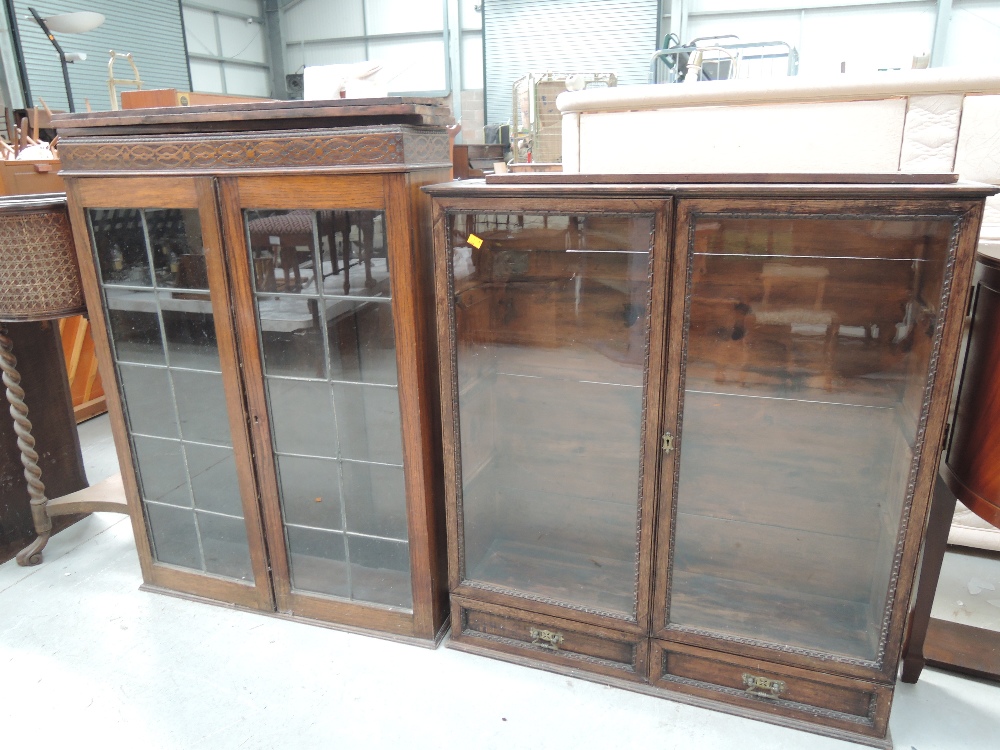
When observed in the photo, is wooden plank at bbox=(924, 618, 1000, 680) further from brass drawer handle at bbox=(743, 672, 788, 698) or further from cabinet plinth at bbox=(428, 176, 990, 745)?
brass drawer handle at bbox=(743, 672, 788, 698)

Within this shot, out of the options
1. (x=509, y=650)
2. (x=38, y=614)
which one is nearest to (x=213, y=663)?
(x=38, y=614)

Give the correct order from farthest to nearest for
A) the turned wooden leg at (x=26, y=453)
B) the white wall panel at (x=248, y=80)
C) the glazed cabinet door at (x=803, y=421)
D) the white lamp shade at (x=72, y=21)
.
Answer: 1. the white wall panel at (x=248, y=80)
2. the white lamp shade at (x=72, y=21)
3. the turned wooden leg at (x=26, y=453)
4. the glazed cabinet door at (x=803, y=421)

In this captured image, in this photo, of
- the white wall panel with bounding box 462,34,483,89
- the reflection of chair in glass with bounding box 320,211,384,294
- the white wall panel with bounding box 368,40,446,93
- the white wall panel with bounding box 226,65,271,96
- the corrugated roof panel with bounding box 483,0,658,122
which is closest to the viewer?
the reflection of chair in glass with bounding box 320,211,384,294

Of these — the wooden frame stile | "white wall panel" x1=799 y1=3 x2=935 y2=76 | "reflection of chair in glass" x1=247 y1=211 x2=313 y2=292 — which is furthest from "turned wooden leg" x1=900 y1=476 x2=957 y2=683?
"white wall panel" x1=799 y1=3 x2=935 y2=76

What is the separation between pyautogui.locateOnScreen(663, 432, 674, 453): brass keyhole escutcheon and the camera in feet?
4.98

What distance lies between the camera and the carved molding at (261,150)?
155 centimetres

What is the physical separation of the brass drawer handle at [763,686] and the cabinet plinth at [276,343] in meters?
0.82

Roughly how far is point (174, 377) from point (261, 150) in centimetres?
73

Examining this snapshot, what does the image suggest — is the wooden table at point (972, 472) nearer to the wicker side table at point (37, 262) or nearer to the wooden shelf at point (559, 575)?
the wooden shelf at point (559, 575)

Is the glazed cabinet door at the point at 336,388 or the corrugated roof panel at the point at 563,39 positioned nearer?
the glazed cabinet door at the point at 336,388

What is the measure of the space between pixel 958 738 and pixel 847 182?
1.27 m

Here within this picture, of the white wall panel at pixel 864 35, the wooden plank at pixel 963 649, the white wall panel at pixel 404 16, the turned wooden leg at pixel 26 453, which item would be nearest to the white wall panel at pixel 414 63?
the white wall panel at pixel 404 16

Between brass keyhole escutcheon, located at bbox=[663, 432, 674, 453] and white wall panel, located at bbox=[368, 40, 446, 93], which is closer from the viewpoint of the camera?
brass keyhole escutcheon, located at bbox=[663, 432, 674, 453]

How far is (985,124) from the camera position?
5.87 feet
